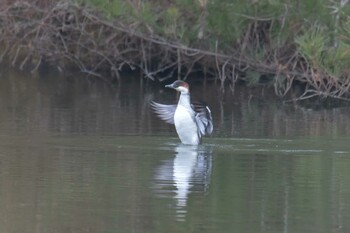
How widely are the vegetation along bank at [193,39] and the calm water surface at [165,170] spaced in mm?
1022

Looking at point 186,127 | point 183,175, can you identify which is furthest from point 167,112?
point 183,175

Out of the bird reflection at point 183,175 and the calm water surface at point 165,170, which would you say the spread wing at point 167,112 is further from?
the bird reflection at point 183,175

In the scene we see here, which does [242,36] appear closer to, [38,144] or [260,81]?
[260,81]

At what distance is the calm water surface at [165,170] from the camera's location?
7984mm

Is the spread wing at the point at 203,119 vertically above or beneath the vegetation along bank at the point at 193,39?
beneath

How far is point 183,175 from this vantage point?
9.95 m

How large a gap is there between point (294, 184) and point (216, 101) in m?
7.99

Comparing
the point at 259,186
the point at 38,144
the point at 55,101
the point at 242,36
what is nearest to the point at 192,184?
the point at 259,186

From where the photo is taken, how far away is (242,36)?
18156mm

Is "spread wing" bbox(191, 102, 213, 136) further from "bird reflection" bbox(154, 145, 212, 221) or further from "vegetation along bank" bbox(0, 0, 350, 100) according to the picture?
"vegetation along bank" bbox(0, 0, 350, 100)

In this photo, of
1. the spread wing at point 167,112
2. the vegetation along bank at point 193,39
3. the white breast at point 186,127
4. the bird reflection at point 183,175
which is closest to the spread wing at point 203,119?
the white breast at point 186,127

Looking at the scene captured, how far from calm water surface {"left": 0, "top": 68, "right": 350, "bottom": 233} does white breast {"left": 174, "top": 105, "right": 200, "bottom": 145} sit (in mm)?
158

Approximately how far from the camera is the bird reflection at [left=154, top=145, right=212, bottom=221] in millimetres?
8877

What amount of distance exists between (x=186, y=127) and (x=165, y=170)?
216cm
